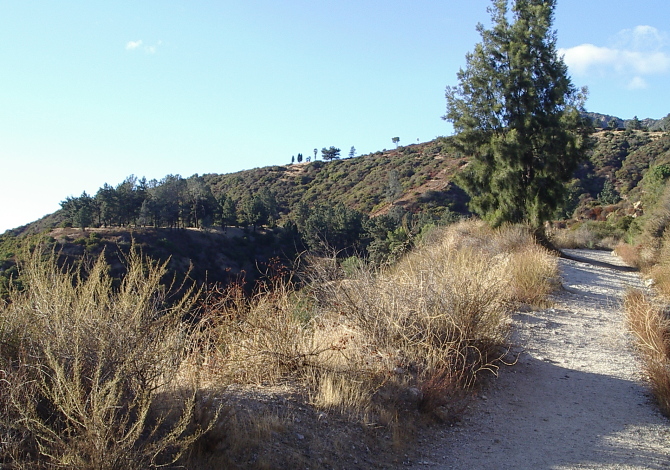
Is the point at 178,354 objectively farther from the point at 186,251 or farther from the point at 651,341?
the point at 186,251

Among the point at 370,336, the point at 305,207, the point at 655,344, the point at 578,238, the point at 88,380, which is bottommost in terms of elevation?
the point at 578,238

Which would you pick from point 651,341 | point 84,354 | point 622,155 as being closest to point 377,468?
point 84,354

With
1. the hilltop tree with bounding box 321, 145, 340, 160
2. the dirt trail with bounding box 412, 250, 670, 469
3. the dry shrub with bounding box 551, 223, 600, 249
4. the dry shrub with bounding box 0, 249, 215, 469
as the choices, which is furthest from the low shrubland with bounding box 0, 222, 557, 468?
the hilltop tree with bounding box 321, 145, 340, 160

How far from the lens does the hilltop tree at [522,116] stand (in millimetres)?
17359

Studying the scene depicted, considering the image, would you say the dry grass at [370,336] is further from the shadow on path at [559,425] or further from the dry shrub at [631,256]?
the dry shrub at [631,256]

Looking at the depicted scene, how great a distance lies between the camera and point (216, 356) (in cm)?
508

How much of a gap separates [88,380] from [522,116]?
1733 centimetres

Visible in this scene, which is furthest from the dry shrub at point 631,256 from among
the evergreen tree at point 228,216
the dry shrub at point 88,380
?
the evergreen tree at point 228,216

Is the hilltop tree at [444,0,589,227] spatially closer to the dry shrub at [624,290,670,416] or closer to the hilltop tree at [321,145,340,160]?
the dry shrub at [624,290,670,416]

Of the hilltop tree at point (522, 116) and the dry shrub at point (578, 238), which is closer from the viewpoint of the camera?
the hilltop tree at point (522, 116)

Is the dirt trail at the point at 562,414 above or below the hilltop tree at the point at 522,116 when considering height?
below

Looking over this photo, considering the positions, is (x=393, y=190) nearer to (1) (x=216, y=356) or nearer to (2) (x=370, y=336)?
(2) (x=370, y=336)

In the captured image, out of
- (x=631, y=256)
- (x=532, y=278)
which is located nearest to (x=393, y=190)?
(x=631, y=256)

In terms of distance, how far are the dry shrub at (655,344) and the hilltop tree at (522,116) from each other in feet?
31.8
